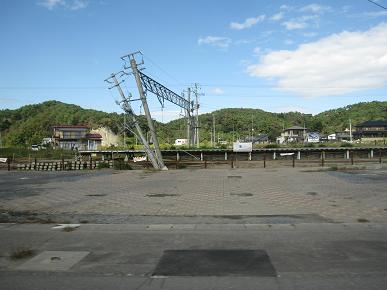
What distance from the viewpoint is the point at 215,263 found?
588 cm

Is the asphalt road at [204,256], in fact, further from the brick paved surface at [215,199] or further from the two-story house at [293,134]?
the two-story house at [293,134]

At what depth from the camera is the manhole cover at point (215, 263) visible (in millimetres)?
5430

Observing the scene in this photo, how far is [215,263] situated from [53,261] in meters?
2.45

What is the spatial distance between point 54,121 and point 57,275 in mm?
147849

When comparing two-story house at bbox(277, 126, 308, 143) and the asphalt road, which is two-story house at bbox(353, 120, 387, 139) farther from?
the asphalt road

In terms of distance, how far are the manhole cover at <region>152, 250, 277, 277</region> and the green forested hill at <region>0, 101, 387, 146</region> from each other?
119503mm

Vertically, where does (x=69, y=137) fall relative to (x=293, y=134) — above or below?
below

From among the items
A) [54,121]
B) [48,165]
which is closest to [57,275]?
[48,165]

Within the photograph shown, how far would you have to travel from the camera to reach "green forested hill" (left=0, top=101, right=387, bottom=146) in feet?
427

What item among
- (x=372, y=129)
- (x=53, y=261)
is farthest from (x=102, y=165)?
(x=372, y=129)

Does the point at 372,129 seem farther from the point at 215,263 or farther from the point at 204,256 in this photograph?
the point at 215,263

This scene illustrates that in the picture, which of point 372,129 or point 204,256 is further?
point 372,129

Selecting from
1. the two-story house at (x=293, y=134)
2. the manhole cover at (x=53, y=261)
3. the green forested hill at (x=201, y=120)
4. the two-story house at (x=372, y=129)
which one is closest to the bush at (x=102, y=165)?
the manhole cover at (x=53, y=261)

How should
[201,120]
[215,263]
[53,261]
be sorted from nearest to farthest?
[215,263]
[53,261]
[201,120]
